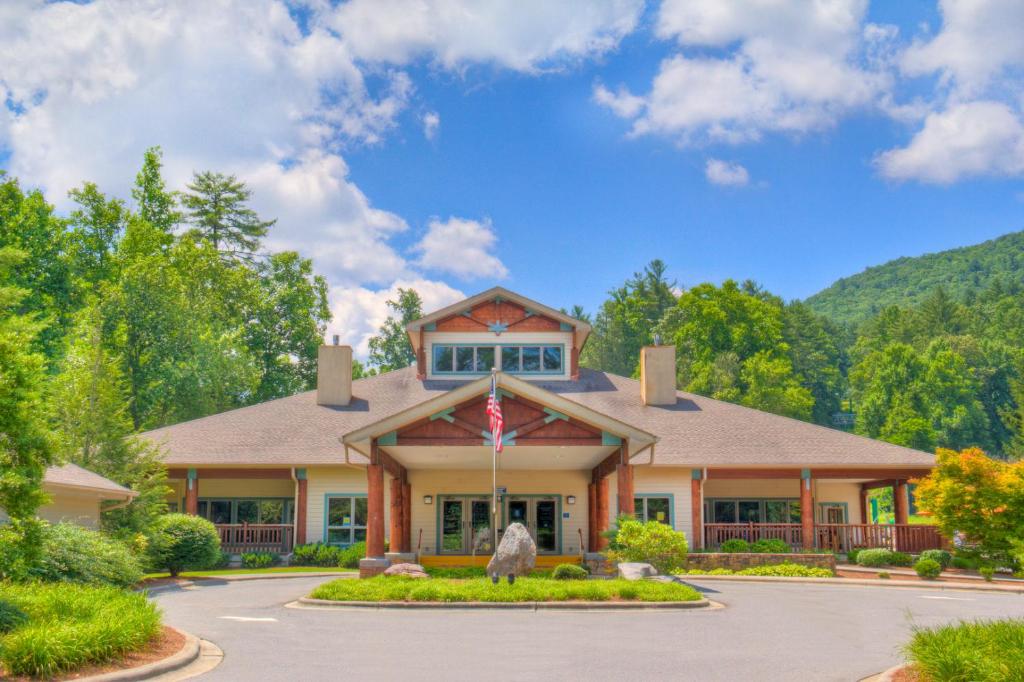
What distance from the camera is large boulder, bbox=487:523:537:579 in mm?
19672

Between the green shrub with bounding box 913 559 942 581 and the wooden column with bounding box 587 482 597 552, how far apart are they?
8.79 m

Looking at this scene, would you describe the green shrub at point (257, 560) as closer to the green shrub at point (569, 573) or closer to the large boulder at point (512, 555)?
the large boulder at point (512, 555)

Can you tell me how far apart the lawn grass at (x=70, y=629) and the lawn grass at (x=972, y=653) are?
8387 mm

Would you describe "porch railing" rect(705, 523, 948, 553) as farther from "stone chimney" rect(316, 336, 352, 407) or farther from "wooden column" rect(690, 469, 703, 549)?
"stone chimney" rect(316, 336, 352, 407)

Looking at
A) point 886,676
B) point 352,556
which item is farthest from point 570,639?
point 352,556

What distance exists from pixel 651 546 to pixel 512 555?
3893 mm

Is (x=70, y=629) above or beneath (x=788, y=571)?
above

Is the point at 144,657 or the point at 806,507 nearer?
the point at 144,657

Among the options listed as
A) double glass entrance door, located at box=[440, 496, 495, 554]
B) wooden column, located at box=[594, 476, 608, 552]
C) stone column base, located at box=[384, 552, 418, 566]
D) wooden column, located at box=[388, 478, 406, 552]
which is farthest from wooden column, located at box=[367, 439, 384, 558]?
double glass entrance door, located at box=[440, 496, 495, 554]

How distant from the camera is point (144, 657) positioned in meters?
10.7

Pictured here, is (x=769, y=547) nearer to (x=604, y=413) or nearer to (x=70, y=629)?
(x=604, y=413)

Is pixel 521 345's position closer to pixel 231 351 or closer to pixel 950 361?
pixel 231 351

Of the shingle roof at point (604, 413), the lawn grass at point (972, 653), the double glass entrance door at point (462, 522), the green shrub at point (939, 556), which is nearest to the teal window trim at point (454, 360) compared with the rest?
the shingle roof at point (604, 413)

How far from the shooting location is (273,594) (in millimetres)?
20438
